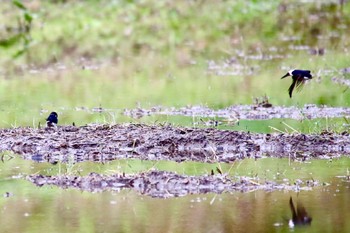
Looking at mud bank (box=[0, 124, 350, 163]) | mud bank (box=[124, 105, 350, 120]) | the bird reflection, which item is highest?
mud bank (box=[124, 105, 350, 120])

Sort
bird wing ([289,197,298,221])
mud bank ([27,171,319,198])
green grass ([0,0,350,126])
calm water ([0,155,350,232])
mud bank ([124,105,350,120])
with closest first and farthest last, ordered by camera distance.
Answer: calm water ([0,155,350,232]), bird wing ([289,197,298,221]), mud bank ([27,171,319,198]), mud bank ([124,105,350,120]), green grass ([0,0,350,126])

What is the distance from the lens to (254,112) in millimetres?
12453

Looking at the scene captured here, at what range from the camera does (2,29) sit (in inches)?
914

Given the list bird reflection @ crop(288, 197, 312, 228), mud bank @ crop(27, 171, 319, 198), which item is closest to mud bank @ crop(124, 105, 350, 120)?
mud bank @ crop(27, 171, 319, 198)

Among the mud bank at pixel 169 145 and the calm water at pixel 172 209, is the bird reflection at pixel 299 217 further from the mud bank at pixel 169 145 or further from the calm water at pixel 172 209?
the mud bank at pixel 169 145

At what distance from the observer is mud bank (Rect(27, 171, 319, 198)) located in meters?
8.41

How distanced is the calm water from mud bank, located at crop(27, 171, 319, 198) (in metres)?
0.14

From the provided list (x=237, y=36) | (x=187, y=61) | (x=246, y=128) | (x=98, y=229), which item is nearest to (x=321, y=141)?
(x=246, y=128)

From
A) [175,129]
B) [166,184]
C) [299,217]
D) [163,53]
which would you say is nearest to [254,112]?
[175,129]

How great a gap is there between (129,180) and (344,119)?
3.94m

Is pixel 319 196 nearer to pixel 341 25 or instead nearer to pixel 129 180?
pixel 129 180

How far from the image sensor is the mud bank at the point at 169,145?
987 cm

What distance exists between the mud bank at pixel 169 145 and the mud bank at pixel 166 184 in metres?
0.99

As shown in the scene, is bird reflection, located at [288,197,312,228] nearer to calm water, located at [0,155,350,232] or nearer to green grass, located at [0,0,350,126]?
calm water, located at [0,155,350,232]
